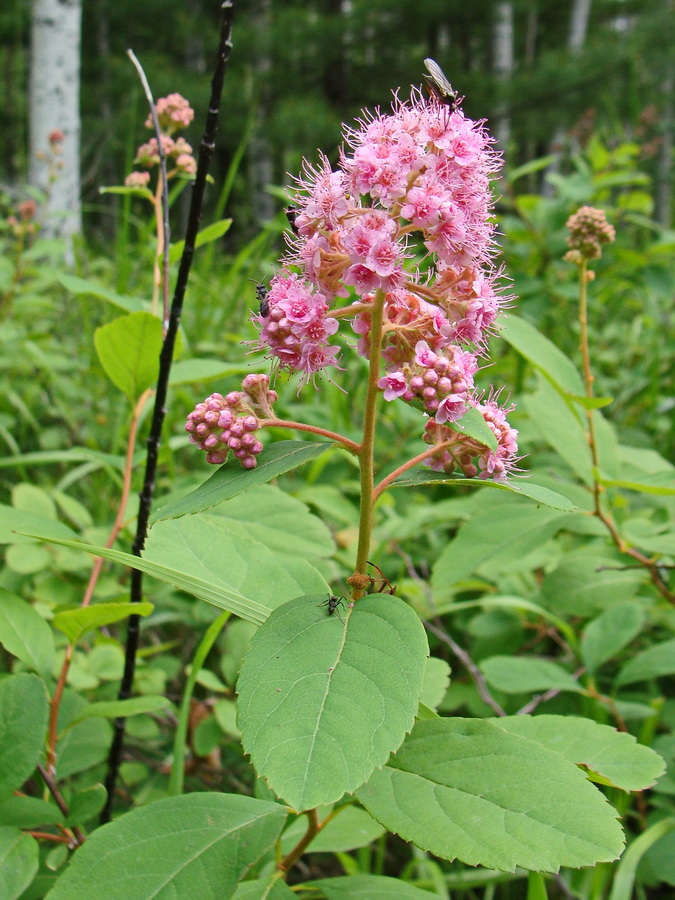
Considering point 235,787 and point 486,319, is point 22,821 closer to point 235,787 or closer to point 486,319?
point 235,787

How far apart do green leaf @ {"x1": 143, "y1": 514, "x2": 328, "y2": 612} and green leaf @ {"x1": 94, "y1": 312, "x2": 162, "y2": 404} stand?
38 centimetres

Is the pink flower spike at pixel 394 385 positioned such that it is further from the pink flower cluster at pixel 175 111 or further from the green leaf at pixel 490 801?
the pink flower cluster at pixel 175 111

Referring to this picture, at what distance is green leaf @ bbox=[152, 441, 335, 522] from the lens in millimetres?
891

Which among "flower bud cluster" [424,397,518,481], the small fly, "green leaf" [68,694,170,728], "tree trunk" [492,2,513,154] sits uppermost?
"tree trunk" [492,2,513,154]

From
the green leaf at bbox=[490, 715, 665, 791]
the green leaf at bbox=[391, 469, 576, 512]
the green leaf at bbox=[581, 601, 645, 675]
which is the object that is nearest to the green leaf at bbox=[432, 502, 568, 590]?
the green leaf at bbox=[581, 601, 645, 675]

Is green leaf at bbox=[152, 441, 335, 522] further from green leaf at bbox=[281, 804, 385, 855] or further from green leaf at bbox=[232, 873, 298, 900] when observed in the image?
green leaf at bbox=[281, 804, 385, 855]

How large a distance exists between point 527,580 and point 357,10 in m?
16.3

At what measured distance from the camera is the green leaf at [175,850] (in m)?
0.89

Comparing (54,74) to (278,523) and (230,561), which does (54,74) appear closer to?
(278,523)

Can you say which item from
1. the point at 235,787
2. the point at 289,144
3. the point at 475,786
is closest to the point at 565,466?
the point at 235,787

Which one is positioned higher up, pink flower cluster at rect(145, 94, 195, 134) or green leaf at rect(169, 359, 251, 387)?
pink flower cluster at rect(145, 94, 195, 134)

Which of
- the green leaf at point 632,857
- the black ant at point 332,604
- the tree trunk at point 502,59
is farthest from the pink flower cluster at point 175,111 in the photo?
the tree trunk at point 502,59

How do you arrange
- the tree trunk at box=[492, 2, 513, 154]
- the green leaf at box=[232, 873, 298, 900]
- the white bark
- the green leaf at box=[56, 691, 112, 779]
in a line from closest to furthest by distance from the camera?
the green leaf at box=[232, 873, 298, 900], the green leaf at box=[56, 691, 112, 779], the white bark, the tree trunk at box=[492, 2, 513, 154]

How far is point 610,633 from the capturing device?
1.75 m
